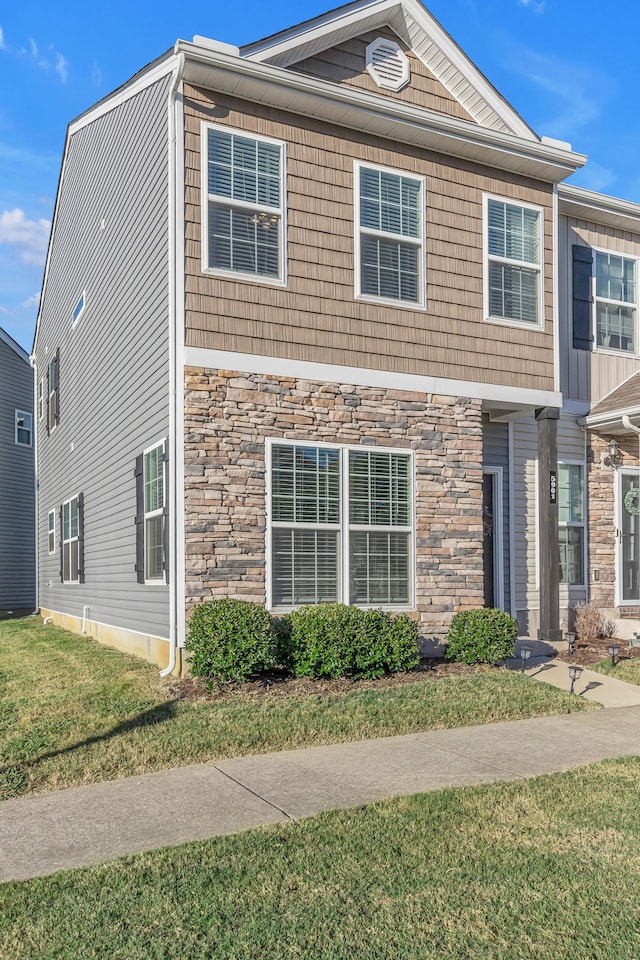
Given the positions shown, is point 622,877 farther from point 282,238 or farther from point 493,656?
point 282,238

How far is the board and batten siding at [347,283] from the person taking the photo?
8883 millimetres

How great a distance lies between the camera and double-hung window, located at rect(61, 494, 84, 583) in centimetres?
1392

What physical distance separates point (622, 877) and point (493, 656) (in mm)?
5318

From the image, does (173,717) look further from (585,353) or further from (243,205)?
(585,353)

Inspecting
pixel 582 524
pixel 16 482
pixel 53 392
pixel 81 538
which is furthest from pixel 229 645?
pixel 16 482

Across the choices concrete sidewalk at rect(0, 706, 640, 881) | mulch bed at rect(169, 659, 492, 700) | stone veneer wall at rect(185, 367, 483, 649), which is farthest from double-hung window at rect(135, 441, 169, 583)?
concrete sidewalk at rect(0, 706, 640, 881)

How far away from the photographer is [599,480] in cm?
1252

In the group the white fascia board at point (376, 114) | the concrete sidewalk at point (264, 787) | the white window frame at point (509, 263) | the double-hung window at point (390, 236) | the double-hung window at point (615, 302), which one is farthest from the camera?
the double-hung window at point (615, 302)

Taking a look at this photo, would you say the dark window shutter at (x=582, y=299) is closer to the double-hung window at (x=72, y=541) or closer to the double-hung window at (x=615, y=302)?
the double-hung window at (x=615, y=302)

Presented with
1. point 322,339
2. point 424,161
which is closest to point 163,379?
point 322,339

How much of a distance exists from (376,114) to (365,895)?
849 cm

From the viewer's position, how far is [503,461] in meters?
11.7

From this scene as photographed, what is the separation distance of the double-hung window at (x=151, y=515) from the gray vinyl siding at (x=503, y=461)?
455 centimetres

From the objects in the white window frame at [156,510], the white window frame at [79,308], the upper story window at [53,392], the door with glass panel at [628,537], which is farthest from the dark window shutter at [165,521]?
the upper story window at [53,392]
